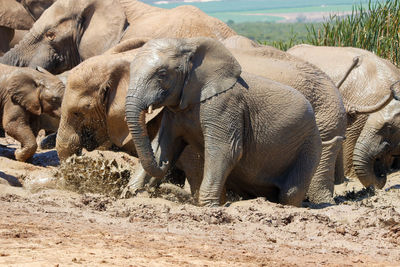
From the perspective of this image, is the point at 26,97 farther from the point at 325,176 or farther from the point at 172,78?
the point at 172,78

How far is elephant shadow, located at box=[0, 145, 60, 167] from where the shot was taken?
10914 mm

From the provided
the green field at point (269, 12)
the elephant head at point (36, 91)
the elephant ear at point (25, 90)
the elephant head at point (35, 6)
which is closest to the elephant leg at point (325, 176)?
the elephant head at point (36, 91)

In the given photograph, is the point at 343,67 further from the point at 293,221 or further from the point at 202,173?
the point at 293,221

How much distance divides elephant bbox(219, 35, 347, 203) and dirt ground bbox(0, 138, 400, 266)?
3.50 ft

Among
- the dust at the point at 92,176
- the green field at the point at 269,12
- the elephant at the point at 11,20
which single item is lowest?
the green field at the point at 269,12

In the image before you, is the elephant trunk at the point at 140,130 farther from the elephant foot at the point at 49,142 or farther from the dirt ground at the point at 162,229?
the elephant foot at the point at 49,142

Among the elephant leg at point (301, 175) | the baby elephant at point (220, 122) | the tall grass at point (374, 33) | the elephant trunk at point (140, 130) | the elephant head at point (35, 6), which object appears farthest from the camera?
the elephant head at point (35, 6)

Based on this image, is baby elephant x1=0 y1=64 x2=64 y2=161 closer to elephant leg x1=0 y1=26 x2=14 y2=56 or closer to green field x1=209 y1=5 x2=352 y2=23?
elephant leg x1=0 y1=26 x2=14 y2=56

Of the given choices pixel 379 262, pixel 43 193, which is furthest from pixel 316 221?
pixel 43 193

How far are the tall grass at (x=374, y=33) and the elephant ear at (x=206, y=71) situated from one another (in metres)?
7.56

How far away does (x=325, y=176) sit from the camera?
29.2 feet

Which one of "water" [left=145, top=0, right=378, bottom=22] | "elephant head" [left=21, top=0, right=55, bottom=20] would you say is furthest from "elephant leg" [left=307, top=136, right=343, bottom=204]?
"water" [left=145, top=0, right=378, bottom=22]

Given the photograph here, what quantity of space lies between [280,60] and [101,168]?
2180 millimetres

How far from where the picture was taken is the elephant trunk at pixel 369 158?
10.9 m
